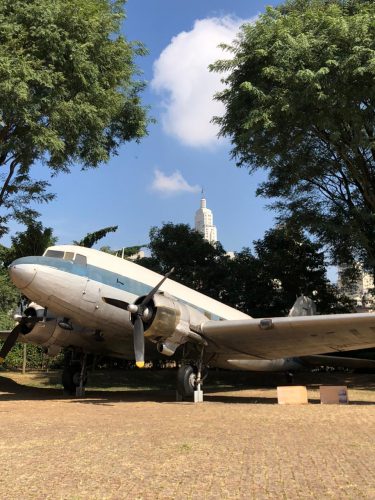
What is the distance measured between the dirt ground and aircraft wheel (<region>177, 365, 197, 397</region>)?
296cm

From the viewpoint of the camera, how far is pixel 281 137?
2158 cm

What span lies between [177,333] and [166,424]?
175 inches

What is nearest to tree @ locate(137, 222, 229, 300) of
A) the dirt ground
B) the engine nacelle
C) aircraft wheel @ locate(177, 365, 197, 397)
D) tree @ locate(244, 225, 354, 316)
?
tree @ locate(244, 225, 354, 316)

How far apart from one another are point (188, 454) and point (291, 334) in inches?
357

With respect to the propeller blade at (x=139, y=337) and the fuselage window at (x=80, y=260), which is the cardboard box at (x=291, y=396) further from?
the fuselage window at (x=80, y=260)

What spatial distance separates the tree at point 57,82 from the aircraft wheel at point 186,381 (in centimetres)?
1084

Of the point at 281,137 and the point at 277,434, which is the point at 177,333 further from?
the point at 281,137

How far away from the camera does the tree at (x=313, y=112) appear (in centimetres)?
1873

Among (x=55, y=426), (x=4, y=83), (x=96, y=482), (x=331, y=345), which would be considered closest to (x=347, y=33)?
(x=331, y=345)

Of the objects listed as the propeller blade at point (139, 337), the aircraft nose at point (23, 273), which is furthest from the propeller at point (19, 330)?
the propeller blade at point (139, 337)

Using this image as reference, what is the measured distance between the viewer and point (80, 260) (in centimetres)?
1454

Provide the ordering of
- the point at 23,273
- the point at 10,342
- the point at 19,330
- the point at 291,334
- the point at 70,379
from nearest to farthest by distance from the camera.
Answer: the point at 23,273 < the point at 291,334 < the point at 10,342 < the point at 19,330 < the point at 70,379

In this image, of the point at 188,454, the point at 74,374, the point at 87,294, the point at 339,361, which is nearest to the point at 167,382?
the point at 74,374

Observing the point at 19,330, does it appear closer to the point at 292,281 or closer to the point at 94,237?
the point at 94,237
